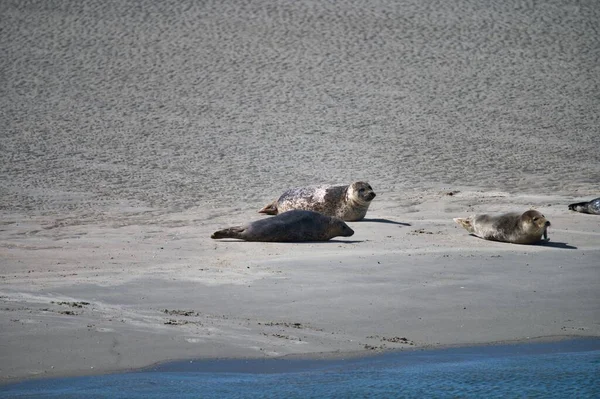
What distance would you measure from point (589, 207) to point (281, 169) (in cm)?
550

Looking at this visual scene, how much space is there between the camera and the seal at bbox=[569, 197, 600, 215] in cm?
990

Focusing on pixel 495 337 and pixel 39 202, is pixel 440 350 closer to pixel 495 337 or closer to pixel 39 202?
pixel 495 337

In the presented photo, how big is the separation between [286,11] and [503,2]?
5765mm

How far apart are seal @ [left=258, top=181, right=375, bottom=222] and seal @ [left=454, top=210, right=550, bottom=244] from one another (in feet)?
4.91

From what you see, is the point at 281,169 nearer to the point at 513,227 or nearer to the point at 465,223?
the point at 465,223

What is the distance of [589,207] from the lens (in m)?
9.98

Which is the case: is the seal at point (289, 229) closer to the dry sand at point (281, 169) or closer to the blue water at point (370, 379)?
the dry sand at point (281, 169)

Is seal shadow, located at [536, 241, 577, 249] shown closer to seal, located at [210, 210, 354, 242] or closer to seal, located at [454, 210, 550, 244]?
seal, located at [454, 210, 550, 244]

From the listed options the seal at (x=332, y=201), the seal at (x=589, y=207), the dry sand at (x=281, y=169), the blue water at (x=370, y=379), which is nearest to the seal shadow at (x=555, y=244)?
the dry sand at (x=281, y=169)

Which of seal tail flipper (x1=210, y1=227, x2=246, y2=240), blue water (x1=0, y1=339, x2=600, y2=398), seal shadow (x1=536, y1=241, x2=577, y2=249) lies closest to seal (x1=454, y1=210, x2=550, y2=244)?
seal shadow (x1=536, y1=241, x2=577, y2=249)

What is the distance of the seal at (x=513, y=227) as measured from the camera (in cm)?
Result: 816

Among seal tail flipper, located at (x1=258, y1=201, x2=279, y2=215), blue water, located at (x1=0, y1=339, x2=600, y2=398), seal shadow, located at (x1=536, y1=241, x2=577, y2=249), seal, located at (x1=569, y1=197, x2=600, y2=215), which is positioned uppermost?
seal tail flipper, located at (x1=258, y1=201, x2=279, y2=215)

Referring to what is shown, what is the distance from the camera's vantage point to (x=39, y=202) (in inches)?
467

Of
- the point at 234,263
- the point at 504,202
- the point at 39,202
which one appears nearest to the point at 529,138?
the point at 504,202
